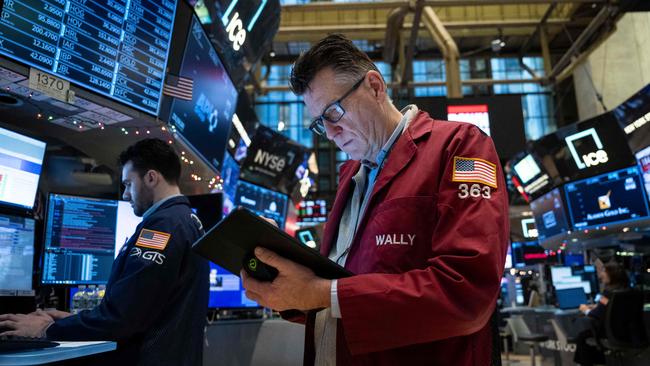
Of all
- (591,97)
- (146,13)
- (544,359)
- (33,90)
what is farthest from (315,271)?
(591,97)

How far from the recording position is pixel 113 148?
12.1ft

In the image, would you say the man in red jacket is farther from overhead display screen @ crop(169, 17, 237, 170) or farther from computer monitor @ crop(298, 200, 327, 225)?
computer monitor @ crop(298, 200, 327, 225)

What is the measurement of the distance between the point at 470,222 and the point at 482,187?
119 mm

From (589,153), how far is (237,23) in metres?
5.86

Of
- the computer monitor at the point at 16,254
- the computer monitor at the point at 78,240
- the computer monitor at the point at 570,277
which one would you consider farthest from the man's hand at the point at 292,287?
the computer monitor at the point at 570,277

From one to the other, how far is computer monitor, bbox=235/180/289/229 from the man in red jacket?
14.4 feet

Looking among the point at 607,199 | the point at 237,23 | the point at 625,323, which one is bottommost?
the point at 625,323

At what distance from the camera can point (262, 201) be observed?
6.53 metres

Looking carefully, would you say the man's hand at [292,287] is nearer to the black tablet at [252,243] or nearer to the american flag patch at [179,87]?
the black tablet at [252,243]

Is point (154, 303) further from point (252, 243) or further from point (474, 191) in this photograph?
point (474, 191)

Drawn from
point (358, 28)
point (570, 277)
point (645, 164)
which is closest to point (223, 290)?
point (645, 164)

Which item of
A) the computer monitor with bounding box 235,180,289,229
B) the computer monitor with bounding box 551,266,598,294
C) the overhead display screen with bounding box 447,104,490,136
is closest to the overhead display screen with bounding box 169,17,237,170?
the computer monitor with bounding box 235,180,289,229

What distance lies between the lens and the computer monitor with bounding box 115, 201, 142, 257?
333cm

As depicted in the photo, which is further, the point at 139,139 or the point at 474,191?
the point at 139,139
